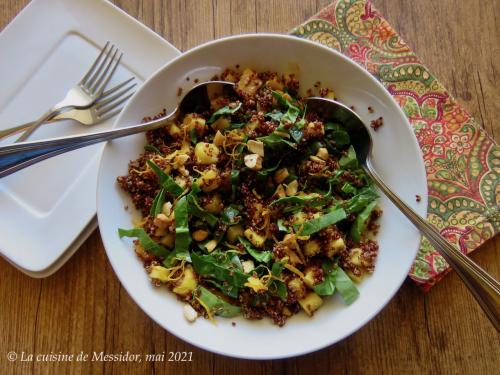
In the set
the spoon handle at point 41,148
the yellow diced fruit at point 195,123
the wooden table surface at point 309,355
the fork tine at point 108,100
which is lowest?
the wooden table surface at point 309,355

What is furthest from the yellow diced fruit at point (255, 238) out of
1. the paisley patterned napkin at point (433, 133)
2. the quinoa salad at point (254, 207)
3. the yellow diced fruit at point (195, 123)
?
the paisley patterned napkin at point (433, 133)

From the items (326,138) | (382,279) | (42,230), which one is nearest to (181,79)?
(326,138)

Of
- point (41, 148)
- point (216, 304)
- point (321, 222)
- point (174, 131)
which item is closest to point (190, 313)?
point (216, 304)

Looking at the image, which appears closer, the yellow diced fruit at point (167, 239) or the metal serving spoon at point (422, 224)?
the metal serving spoon at point (422, 224)

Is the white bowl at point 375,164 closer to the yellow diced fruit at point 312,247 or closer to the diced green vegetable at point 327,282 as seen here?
the diced green vegetable at point 327,282

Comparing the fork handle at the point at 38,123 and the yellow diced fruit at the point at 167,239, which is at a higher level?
the fork handle at the point at 38,123

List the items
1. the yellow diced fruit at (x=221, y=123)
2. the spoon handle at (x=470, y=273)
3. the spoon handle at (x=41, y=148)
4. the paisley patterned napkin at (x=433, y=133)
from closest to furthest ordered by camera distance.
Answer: the spoon handle at (x=470, y=273)
the spoon handle at (x=41, y=148)
the yellow diced fruit at (x=221, y=123)
the paisley patterned napkin at (x=433, y=133)
